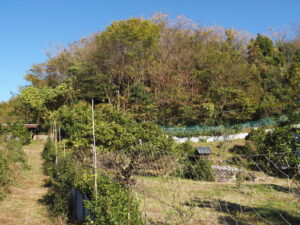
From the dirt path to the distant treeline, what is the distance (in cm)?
1018

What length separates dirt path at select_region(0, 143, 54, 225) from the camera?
21.9 ft

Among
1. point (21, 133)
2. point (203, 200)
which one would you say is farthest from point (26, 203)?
point (21, 133)

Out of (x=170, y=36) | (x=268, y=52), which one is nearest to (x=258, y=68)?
(x=268, y=52)

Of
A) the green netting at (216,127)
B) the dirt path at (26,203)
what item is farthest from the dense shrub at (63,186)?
the green netting at (216,127)

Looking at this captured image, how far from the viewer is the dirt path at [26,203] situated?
666cm

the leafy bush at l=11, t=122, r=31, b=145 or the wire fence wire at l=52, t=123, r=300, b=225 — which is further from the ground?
the leafy bush at l=11, t=122, r=31, b=145

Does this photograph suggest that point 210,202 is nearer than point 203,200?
Yes

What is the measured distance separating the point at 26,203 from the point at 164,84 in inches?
573

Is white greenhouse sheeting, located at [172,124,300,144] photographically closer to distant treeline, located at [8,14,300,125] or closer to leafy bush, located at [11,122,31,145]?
distant treeline, located at [8,14,300,125]

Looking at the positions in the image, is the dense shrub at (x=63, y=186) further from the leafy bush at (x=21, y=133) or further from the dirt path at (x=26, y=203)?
the leafy bush at (x=21, y=133)

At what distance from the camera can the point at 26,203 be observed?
310 inches

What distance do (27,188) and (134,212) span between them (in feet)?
21.7

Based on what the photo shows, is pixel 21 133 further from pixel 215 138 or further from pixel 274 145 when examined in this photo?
pixel 274 145

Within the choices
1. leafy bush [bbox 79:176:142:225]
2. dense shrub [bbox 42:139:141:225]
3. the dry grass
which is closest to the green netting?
the dry grass
